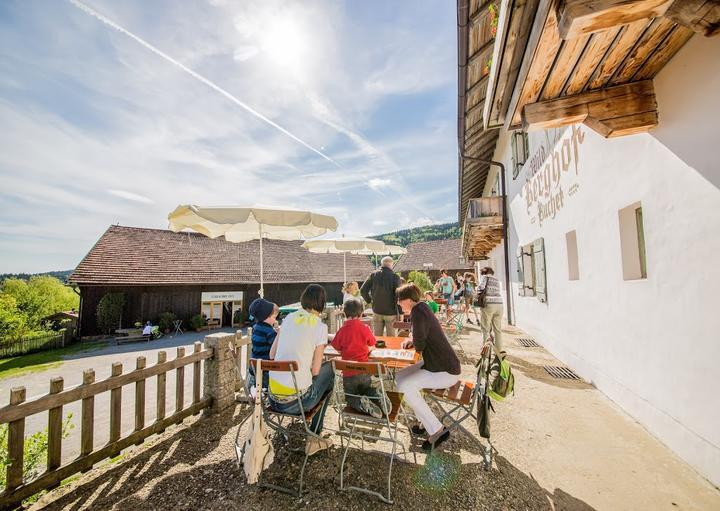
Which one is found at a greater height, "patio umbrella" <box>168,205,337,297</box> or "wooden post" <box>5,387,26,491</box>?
"patio umbrella" <box>168,205,337,297</box>

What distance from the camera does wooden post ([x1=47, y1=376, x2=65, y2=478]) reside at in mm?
2760

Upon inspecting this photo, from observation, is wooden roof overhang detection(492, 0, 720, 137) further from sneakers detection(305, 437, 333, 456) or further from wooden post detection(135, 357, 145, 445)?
wooden post detection(135, 357, 145, 445)

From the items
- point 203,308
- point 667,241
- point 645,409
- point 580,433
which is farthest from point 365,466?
point 203,308

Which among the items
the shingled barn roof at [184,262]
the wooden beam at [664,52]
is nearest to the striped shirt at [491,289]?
the wooden beam at [664,52]

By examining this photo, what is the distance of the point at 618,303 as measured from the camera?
13.5 ft

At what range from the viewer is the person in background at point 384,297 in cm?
600

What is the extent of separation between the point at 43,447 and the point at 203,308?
1860 cm

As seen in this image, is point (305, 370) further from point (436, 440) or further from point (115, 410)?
point (115, 410)

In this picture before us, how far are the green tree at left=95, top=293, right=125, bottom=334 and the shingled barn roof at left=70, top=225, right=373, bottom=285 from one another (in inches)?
37.5

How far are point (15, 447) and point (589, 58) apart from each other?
5.58 m

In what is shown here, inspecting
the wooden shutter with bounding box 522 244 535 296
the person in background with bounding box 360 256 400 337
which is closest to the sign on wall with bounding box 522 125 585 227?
the wooden shutter with bounding box 522 244 535 296

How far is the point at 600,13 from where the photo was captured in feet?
5.87

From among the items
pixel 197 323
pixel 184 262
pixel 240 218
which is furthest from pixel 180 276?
pixel 240 218

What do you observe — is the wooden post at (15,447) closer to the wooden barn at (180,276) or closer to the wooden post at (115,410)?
the wooden post at (115,410)
